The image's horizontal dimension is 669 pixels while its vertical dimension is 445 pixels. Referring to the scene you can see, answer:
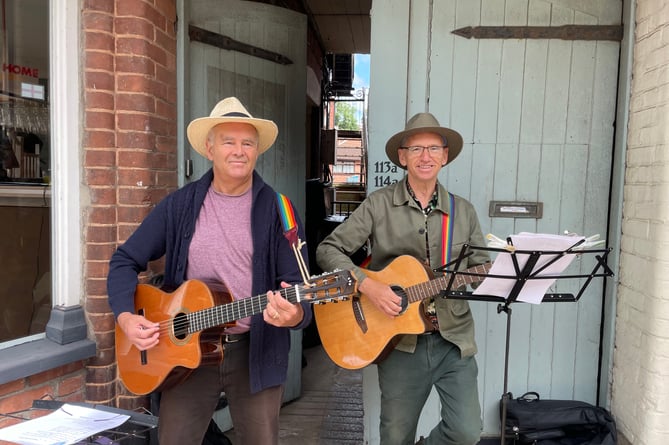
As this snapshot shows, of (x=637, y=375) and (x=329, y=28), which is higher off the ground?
(x=329, y=28)

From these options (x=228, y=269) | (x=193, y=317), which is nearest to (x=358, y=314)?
(x=228, y=269)

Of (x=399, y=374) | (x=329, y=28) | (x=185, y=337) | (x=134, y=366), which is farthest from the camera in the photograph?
(x=329, y=28)

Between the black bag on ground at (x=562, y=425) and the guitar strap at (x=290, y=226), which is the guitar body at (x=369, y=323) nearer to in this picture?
the guitar strap at (x=290, y=226)

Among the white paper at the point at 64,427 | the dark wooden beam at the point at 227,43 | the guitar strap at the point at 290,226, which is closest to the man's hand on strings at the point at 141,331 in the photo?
the white paper at the point at 64,427

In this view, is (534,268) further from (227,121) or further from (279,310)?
(227,121)

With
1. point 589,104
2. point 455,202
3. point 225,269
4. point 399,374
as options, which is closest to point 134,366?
point 225,269

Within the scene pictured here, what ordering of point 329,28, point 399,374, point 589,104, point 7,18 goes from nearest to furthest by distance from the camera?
point 399,374
point 7,18
point 589,104
point 329,28

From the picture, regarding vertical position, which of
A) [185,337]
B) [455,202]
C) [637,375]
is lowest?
[637,375]

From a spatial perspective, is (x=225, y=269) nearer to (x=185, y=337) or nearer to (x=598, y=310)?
(x=185, y=337)

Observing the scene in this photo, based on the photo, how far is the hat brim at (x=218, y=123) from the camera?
2082mm

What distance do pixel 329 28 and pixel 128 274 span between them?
16.9 ft

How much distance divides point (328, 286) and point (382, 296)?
16.9 inches

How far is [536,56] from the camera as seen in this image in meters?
2.99

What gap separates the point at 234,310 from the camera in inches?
77.2
